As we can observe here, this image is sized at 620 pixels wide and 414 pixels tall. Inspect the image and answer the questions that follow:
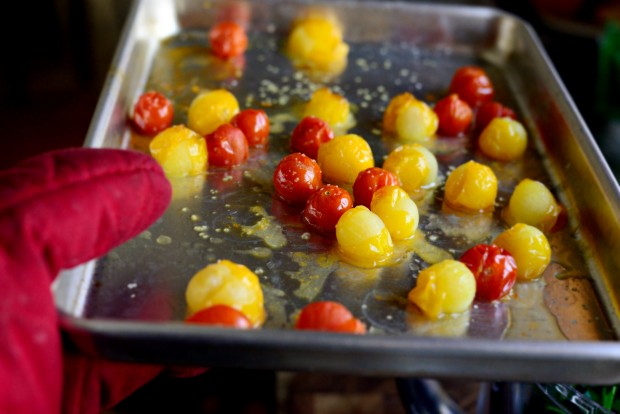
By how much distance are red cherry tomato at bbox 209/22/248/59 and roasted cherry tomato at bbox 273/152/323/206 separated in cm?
48

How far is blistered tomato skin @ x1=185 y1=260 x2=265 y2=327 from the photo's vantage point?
2.93ft

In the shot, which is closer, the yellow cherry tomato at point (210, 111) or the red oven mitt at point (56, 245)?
the red oven mitt at point (56, 245)

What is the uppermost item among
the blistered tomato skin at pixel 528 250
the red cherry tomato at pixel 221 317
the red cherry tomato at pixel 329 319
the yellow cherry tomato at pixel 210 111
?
the yellow cherry tomato at pixel 210 111

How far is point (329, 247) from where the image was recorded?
106 cm

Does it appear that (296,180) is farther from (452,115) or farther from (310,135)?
(452,115)

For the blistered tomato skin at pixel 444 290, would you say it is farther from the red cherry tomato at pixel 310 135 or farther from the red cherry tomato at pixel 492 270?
the red cherry tomato at pixel 310 135

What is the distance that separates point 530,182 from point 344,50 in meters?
0.58

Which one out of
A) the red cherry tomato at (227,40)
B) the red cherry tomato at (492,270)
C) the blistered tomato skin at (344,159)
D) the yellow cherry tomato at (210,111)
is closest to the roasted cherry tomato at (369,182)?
the blistered tomato skin at (344,159)

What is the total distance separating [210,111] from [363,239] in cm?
42

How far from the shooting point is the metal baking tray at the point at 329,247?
30.8 inches

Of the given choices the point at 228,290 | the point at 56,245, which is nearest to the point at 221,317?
the point at 228,290

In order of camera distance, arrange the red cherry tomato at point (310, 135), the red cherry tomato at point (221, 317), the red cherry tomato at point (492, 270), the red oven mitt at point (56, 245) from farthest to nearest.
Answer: the red cherry tomato at point (310, 135) < the red cherry tomato at point (492, 270) < the red cherry tomato at point (221, 317) < the red oven mitt at point (56, 245)

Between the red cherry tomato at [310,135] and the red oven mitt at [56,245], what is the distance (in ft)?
1.26

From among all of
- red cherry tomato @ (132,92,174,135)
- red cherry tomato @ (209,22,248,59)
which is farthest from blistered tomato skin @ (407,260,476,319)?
red cherry tomato @ (209,22,248,59)
